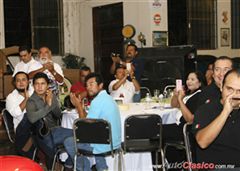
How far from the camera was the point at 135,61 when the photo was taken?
313 inches

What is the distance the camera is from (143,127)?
4.36m

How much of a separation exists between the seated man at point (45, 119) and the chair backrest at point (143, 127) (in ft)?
2.79

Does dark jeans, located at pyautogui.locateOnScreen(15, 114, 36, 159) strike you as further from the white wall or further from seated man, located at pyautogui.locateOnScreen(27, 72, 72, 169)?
the white wall

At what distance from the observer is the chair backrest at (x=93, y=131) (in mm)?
4172

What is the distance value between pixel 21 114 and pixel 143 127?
1.66m

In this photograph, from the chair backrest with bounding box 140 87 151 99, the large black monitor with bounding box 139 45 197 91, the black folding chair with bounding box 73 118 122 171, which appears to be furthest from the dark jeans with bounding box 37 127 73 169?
the large black monitor with bounding box 139 45 197 91

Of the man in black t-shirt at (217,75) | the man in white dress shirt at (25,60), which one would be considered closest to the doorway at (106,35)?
the man in white dress shirt at (25,60)

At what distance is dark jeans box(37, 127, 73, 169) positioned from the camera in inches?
186

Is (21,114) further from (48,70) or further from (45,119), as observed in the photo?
(48,70)

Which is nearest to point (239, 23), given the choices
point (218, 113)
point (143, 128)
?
point (143, 128)

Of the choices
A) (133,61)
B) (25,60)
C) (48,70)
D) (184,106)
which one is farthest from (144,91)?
(184,106)

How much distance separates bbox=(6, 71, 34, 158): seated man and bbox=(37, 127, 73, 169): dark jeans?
20cm

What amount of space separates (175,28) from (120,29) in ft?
4.77

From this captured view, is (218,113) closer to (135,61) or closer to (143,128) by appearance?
(143,128)
